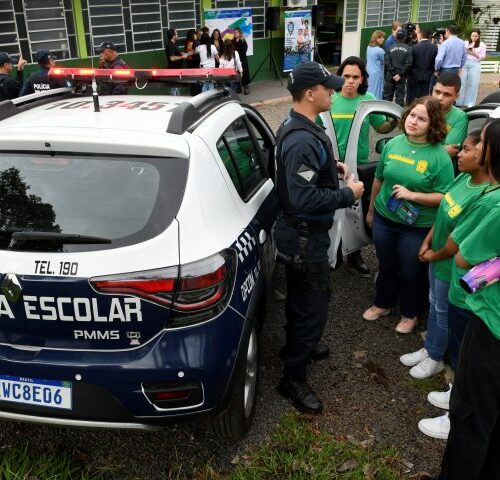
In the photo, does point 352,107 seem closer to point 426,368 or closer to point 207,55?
point 426,368

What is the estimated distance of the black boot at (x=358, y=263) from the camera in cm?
473

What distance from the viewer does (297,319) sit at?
116 inches

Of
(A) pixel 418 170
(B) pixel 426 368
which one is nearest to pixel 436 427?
(B) pixel 426 368

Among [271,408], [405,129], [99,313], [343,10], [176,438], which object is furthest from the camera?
[343,10]

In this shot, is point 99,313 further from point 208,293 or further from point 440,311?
point 440,311

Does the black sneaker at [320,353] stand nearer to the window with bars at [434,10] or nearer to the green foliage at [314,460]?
the green foliage at [314,460]

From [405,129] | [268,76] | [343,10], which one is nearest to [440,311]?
[405,129]

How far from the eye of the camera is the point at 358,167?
4117mm

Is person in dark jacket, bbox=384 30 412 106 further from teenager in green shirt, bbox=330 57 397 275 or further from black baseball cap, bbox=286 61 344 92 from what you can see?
black baseball cap, bbox=286 61 344 92

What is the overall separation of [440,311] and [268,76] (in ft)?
46.7

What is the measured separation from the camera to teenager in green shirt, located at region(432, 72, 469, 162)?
3857 mm

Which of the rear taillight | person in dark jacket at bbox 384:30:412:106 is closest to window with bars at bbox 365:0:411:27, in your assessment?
person in dark jacket at bbox 384:30:412:106

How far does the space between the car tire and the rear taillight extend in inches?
13.9

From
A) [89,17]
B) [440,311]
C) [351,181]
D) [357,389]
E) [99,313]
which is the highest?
[89,17]
